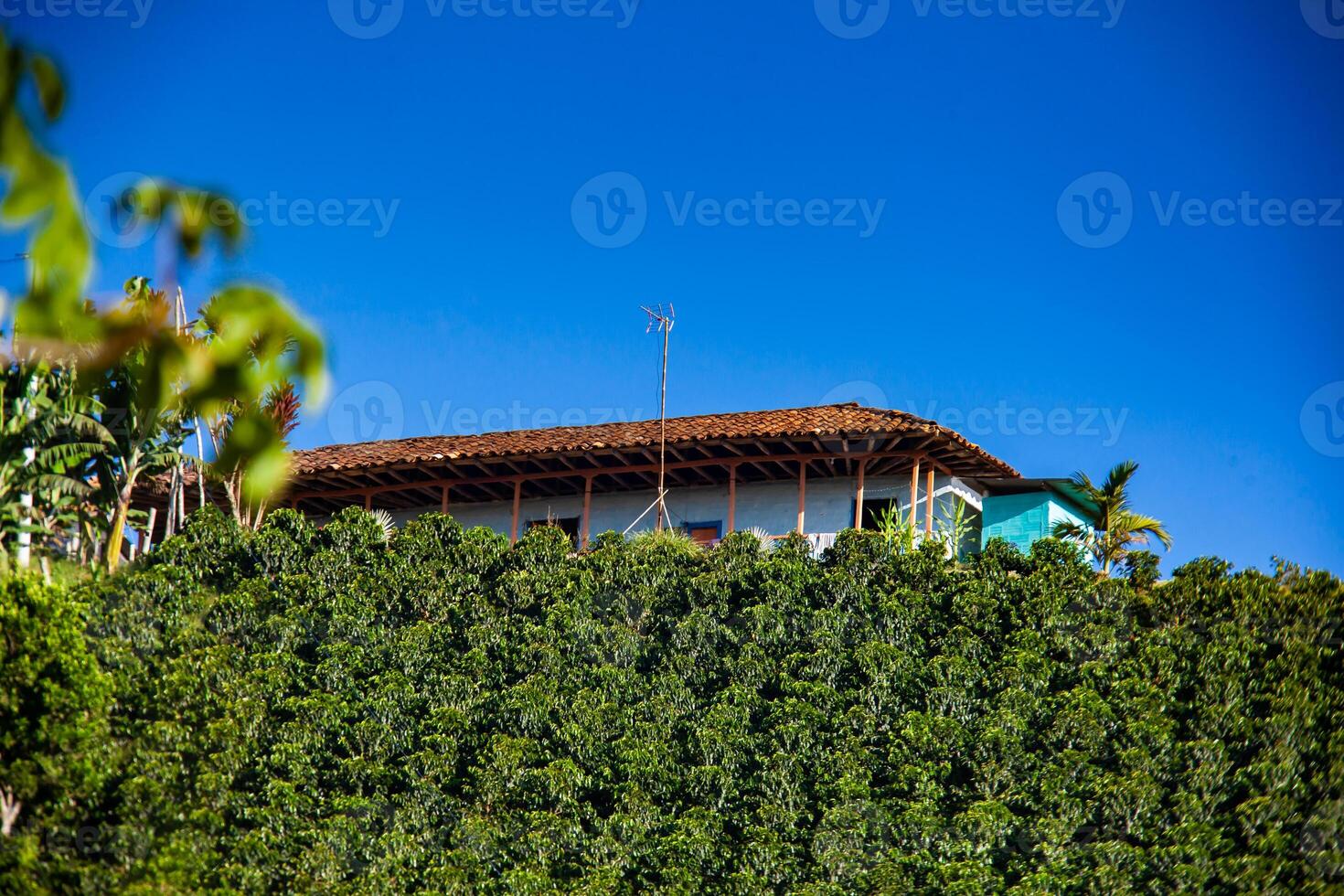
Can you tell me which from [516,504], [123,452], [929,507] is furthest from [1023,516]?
[123,452]

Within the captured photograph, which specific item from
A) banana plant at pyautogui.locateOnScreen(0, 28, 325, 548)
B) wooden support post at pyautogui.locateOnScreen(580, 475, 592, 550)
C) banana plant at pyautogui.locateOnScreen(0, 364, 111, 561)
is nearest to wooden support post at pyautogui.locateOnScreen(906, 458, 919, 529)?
wooden support post at pyautogui.locateOnScreen(580, 475, 592, 550)

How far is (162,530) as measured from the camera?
26625 millimetres

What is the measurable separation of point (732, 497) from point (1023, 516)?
5533mm

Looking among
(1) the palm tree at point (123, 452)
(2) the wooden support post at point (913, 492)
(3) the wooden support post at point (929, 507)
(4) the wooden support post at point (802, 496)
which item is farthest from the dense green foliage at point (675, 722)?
(3) the wooden support post at point (929, 507)

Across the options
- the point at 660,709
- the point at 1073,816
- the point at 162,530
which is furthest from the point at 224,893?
the point at 162,530

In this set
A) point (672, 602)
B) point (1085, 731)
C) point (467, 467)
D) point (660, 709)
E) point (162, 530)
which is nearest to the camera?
point (1085, 731)

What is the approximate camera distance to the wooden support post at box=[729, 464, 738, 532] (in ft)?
73.0

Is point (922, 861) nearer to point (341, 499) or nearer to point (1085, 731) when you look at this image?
point (1085, 731)

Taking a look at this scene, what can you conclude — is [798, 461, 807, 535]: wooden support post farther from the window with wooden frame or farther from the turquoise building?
the turquoise building

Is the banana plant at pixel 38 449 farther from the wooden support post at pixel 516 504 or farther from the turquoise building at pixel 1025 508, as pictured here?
the turquoise building at pixel 1025 508

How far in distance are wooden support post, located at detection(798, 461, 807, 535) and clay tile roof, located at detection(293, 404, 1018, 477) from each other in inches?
28.9

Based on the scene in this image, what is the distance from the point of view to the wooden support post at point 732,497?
73.0ft

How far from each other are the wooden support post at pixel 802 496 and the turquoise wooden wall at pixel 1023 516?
11.3 feet

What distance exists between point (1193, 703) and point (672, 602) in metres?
6.61
